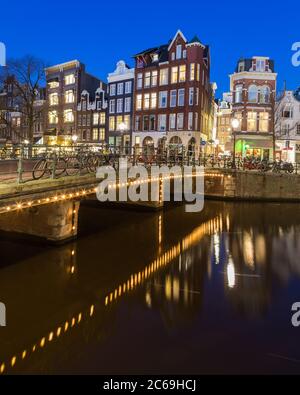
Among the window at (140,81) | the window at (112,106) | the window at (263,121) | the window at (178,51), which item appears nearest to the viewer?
the window at (263,121)

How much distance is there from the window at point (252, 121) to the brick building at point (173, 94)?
5968 mm

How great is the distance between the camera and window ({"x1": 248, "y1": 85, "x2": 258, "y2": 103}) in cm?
4919

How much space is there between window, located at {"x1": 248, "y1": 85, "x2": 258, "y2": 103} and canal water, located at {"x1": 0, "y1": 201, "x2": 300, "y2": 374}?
103ft

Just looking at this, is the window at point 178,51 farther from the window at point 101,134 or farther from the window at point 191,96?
the window at point 101,134

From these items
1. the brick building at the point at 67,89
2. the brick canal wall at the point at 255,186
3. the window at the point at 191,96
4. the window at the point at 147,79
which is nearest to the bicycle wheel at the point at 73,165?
the brick canal wall at the point at 255,186

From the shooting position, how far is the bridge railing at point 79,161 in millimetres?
15266

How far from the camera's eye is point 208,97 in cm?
5647

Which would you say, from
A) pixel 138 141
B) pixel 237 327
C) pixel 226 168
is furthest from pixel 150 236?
pixel 138 141

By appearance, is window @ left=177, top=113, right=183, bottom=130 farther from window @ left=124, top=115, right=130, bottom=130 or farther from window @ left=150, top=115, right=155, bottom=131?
window @ left=124, top=115, right=130, bottom=130

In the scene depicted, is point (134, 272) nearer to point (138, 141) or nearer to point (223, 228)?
point (223, 228)

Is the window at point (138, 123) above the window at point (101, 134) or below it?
above

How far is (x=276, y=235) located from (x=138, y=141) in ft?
112

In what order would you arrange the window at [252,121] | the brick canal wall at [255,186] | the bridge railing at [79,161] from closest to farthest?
1. the bridge railing at [79,161]
2. the brick canal wall at [255,186]
3. the window at [252,121]

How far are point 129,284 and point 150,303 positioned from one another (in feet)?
6.06
